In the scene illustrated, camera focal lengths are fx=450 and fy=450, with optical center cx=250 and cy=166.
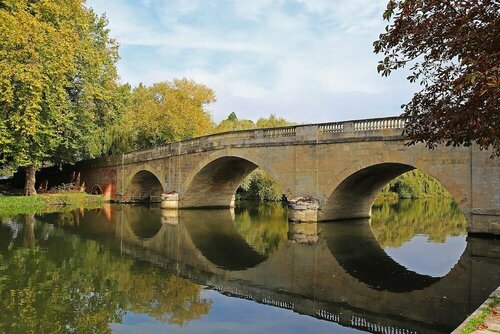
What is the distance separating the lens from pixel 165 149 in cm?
2858

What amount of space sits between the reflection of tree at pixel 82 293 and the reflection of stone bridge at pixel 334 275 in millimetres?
990

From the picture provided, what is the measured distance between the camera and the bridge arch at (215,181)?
83.0 feet

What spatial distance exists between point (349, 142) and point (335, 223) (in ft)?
13.3

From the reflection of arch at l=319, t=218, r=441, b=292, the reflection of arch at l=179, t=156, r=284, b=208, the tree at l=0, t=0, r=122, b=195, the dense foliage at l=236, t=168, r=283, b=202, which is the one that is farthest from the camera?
the dense foliage at l=236, t=168, r=283, b=202

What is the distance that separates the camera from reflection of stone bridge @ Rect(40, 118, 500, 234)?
15.1m

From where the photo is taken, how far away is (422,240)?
16.9 m

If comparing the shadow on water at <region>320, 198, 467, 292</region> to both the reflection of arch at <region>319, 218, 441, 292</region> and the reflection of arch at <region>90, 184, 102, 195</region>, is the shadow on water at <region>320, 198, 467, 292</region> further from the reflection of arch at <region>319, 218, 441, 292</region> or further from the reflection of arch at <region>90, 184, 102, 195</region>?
the reflection of arch at <region>90, 184, 102, 195</region>

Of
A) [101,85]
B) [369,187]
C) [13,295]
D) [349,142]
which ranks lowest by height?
[13,295]

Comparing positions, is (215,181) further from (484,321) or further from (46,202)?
(484,321)

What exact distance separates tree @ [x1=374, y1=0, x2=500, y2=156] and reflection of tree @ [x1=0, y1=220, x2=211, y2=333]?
5.24m

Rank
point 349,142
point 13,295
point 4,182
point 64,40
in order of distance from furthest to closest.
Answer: point 4,182
point 64,40
point 349,142
point 13,295

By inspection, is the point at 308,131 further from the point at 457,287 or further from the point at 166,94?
the point at 166,94

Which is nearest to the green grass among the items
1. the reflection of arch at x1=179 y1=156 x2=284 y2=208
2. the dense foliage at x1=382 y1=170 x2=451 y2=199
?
the reflection of arch at x1=179 y1=156 x2=284 y2=208

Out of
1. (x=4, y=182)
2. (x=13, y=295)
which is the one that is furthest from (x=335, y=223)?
(x=4, y=182)
